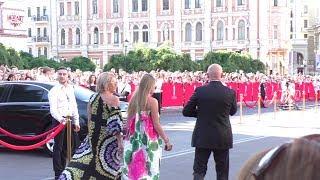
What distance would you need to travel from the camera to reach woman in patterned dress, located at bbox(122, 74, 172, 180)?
7609 millimetres

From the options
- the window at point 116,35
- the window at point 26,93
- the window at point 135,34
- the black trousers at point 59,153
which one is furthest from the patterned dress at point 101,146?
the window at point 116,35

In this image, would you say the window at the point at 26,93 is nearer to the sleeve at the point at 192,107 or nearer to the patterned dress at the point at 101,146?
the sleeve at the point at 192,107

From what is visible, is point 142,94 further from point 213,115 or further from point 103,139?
point 213,115

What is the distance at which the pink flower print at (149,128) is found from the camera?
7699 mm

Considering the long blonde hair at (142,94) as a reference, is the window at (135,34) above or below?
above

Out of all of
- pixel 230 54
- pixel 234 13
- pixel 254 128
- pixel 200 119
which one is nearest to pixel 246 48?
pixel 234 13

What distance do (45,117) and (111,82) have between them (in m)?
6.36

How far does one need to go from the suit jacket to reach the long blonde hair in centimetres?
110

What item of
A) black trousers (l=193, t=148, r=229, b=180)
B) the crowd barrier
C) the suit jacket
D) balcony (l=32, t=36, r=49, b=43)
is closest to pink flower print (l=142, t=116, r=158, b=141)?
the suit jacket

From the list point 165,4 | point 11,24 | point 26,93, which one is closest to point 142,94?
point 26,93

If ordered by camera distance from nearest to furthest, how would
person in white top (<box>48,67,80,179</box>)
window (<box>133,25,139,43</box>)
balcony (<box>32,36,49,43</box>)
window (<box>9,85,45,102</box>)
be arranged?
person in white top (<box>48,67,80,179</box>) → window (<box>9,85,45,102</box>) → window (<box>133,25,139,43</box>) → balcony (<box>32,36,49,43</box>)

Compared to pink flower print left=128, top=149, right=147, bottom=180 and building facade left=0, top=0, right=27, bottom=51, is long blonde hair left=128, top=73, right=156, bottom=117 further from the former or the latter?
building facade left=0, top=0, right=27, bottom=51

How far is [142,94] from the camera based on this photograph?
7.57m

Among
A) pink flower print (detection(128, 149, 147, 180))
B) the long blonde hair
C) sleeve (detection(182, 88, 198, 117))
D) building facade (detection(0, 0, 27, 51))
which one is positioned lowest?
pink flower print (detection(128, 149, 147, 180))
